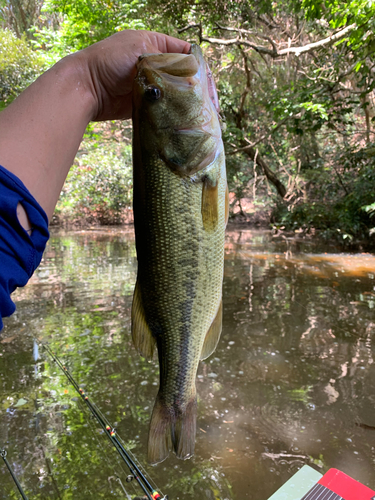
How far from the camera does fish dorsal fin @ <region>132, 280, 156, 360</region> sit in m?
1.41

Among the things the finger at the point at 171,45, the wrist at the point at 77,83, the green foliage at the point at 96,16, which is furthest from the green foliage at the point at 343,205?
the wrist at the point at 77,83

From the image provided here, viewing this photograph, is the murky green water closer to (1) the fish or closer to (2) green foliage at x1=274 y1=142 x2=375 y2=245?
(1) the fish

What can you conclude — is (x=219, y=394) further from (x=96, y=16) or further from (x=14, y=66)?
(x=14, y=66)

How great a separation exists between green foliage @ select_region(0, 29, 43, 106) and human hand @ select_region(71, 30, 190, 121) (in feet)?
48.2

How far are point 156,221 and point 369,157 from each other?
11.9m

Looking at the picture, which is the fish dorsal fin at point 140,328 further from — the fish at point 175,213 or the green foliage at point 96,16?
the green foliage at point 96,16

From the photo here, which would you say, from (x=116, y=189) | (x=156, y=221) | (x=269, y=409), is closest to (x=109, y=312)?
(x=269, y=409)

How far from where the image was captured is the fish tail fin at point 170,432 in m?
1.34

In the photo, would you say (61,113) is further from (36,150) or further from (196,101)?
(196,101)

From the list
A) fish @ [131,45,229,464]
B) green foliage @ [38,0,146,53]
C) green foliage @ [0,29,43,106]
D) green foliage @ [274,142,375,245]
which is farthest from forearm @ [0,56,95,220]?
green foliage @ [0,29,43,106]

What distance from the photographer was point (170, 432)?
139cm

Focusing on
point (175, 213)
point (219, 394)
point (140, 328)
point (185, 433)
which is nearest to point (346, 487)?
point (185, 433)

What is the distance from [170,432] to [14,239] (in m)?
0.92

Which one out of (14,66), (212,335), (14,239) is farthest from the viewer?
(14,66)
